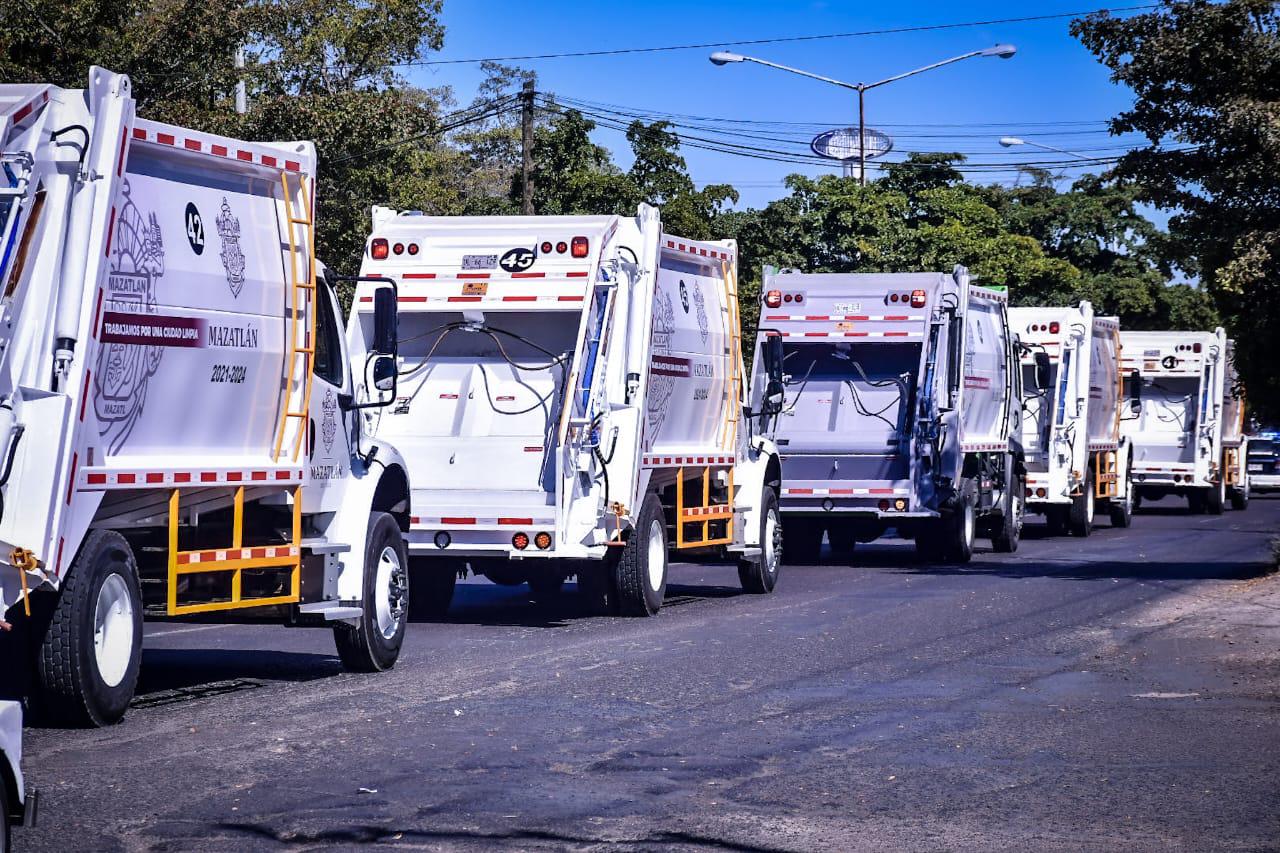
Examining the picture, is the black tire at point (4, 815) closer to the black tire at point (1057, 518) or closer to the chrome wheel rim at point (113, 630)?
the chrome wheel rim at point (113, 630)

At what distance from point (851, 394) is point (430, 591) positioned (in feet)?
23.7

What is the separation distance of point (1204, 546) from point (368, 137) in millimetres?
12623

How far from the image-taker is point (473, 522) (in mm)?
14633

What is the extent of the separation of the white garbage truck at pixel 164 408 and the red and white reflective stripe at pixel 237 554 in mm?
15

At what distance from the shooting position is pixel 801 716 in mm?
10031

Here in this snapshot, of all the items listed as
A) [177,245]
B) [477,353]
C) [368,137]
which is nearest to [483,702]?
[177,245]

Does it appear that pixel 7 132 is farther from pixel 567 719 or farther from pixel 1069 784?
pixel 1069 784

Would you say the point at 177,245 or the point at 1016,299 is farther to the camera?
the point at 1016,299

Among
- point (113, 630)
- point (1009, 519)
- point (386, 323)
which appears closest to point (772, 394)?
point (1009, 519)

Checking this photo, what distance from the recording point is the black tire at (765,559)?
726 inches

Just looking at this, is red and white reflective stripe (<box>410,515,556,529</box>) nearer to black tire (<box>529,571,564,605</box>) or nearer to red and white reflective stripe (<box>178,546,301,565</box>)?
black tire (<box>529,571,564,605</box>)

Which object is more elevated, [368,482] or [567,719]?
[368,482]

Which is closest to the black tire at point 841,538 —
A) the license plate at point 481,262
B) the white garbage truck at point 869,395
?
the white garbage truck at point 869,395

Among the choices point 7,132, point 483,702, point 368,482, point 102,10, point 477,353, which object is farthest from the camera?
point 102,10
